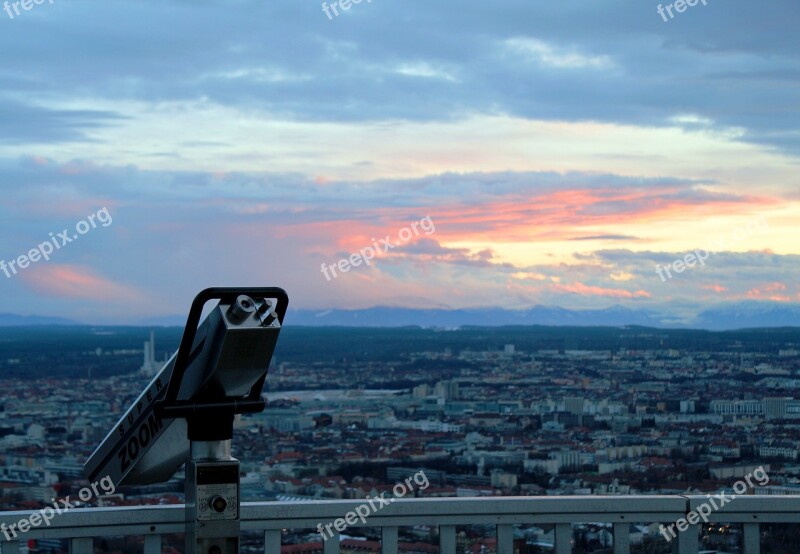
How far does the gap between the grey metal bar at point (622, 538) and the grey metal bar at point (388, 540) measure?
927 millimetres

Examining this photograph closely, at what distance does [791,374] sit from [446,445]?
16.2 ft

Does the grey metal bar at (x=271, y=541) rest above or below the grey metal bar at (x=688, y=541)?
above

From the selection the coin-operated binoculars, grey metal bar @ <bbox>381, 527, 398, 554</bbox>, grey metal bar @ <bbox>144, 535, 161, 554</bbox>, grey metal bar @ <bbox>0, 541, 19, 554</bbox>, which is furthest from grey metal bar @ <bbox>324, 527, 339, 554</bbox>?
grey metal bar @ <bbox>0, 541, 19, 554</bbox>

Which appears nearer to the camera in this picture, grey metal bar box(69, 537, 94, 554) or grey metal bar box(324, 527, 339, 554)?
grey metal bar box(69, 537, 94, 554)

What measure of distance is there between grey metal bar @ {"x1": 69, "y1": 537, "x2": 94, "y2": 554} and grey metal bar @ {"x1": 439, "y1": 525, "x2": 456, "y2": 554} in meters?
1.35

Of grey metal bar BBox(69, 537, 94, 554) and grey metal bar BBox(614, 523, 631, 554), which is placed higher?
grey metal bar BBox(69, 537, 94, 554)

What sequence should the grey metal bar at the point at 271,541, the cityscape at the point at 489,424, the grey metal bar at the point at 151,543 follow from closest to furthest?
the grey metal bar at the point at 151,543 → the grey metal bar at the point at 271,541 → the cityscape at the point at 489,424

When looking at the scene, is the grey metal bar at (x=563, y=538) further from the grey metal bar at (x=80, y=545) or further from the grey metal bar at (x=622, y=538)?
the grey metal bar at (x=80, y=545)

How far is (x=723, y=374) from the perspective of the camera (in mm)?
16625

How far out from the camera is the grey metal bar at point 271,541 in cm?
397

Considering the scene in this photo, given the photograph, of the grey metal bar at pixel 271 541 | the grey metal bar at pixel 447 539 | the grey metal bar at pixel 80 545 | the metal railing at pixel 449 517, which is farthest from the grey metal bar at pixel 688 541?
the grey metal bar at pixel 80 545

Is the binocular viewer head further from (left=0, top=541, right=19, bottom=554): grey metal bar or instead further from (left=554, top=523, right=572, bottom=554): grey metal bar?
(left=554, top=523, right=572, bottom=554): grey metal bar

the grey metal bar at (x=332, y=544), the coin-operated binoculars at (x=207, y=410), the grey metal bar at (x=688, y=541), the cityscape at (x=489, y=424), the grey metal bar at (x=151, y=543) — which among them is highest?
the coin-operated binoculars at (x=207, y=410)

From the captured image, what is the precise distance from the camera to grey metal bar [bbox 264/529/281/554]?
397cm
